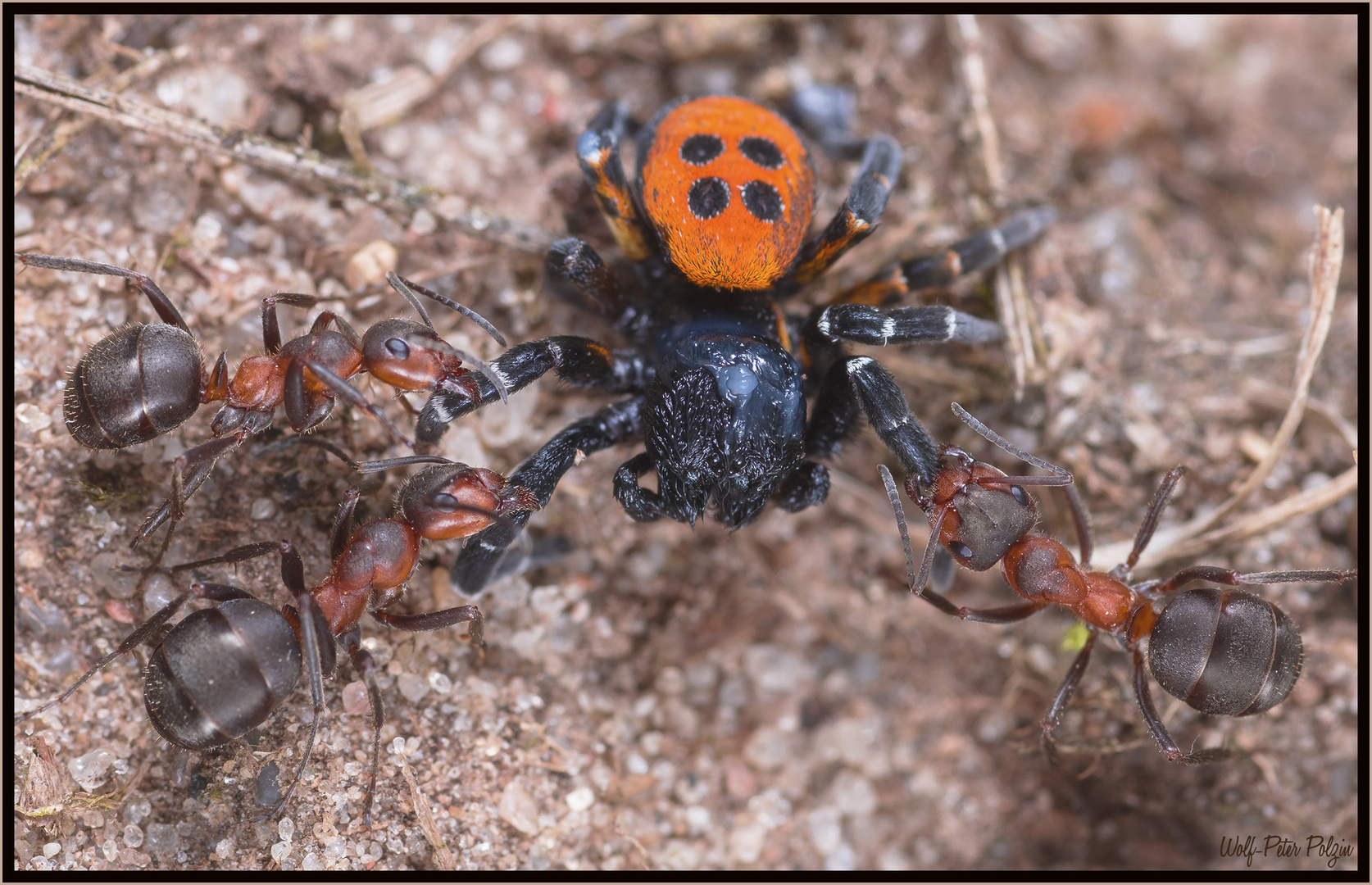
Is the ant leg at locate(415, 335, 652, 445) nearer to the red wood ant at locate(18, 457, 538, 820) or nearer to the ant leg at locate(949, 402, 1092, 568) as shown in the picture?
the red wood ant at locate(18, 457, 538, 820)

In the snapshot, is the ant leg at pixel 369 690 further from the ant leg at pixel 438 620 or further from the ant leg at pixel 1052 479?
the ant leg at pixel 1052 479

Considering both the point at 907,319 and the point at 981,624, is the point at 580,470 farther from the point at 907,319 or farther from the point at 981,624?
the point at 981,624

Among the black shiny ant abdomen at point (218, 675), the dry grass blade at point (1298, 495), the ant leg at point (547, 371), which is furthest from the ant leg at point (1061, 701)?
the black shiny ant abdomen at point (218, 675)

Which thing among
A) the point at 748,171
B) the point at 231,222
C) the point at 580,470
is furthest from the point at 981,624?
the point at 231,222

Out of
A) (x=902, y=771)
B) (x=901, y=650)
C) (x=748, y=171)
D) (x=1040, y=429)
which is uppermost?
(x=748, y=171)

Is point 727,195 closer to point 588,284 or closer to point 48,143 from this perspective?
point 588,284

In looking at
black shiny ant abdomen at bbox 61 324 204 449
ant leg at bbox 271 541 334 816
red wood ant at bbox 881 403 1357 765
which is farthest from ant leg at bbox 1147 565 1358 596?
black shiny ant abdomen at bbox 61 324 204 449

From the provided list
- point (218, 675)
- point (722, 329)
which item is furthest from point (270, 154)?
point (218, 675)
